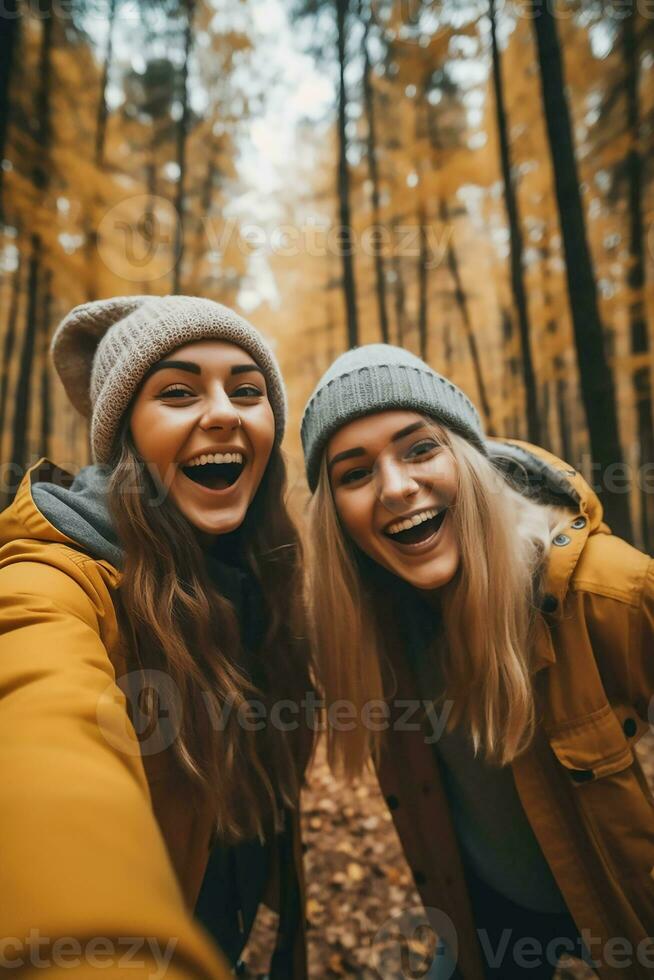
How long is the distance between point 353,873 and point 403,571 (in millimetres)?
2607

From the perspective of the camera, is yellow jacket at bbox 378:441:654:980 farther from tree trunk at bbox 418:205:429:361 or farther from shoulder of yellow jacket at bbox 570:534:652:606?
tree trunk at bbox 418:205:429:361

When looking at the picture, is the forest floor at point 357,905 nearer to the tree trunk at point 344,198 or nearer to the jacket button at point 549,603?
the jacket button at point 549,603

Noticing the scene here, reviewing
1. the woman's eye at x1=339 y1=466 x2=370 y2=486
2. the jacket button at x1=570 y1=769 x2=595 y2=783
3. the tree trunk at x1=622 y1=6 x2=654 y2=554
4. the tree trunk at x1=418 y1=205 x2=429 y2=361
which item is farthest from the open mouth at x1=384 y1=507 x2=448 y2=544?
the tree trunk at x1=418 y1=205 x2=429 y2=361

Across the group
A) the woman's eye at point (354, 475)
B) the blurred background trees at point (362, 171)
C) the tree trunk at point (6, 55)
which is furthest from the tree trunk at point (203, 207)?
the woman's eye at point (354, 475)

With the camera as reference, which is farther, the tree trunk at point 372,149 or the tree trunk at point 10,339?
the tree trunk at point 10,339

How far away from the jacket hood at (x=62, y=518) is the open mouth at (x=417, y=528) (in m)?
0.93

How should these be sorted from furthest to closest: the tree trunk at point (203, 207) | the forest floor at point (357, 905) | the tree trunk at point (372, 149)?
the tree trunk at point (203, 207) → the tree trunk at point (372, 149) → the forest floor at point (357, 905)

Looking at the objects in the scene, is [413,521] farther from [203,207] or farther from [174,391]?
[203,207]

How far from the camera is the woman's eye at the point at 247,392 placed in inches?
65.5

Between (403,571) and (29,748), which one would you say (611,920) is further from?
(29,748)

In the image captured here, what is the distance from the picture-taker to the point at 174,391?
156cm

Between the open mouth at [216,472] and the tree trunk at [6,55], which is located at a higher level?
the tree trunk at [6,55]

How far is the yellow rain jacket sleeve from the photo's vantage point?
53 centimetres

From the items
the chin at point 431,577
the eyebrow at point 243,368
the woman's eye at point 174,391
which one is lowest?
the chin at point 431,577
